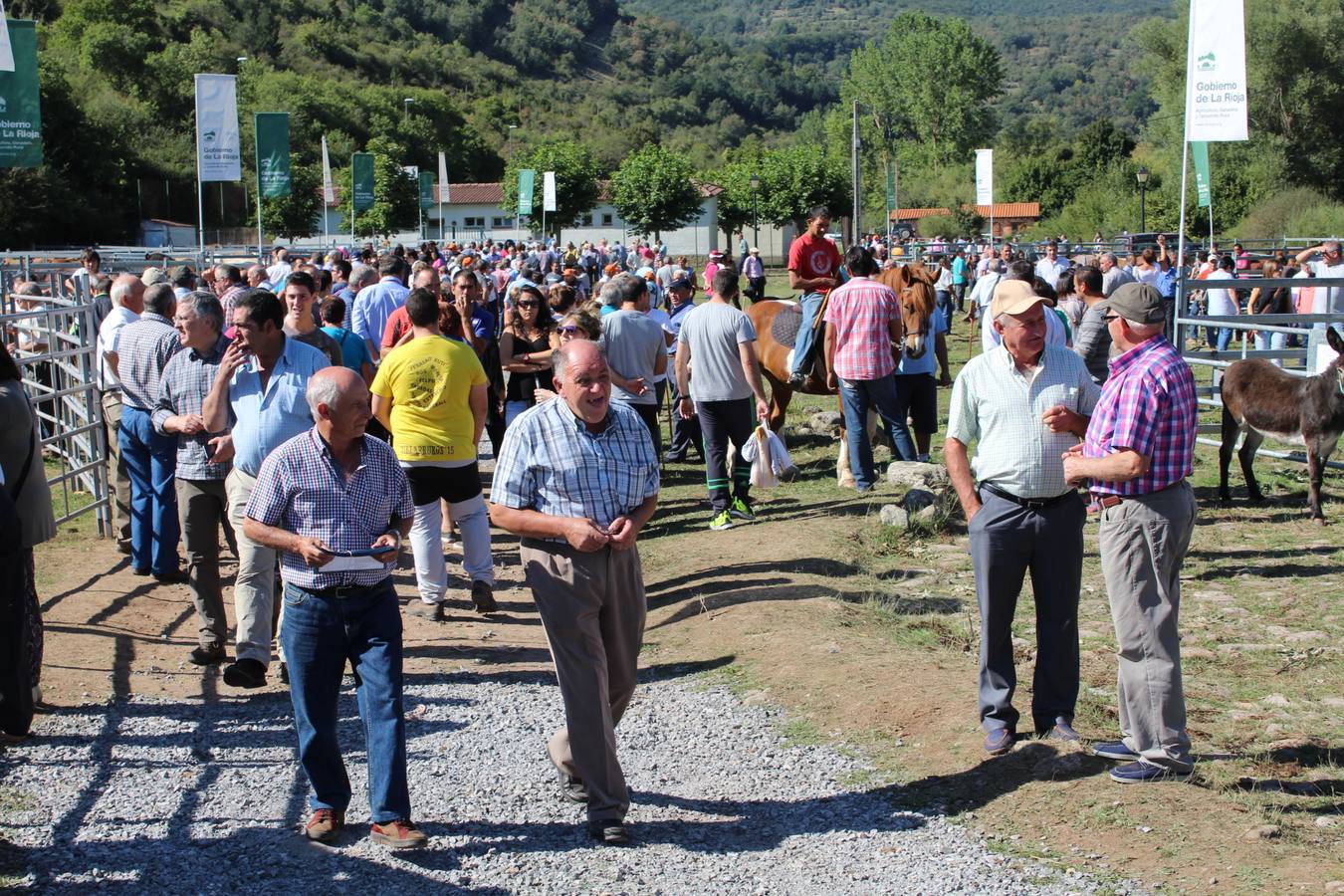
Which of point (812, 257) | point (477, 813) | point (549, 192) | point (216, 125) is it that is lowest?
point (477, 813)

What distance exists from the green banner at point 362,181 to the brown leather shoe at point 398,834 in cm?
3502

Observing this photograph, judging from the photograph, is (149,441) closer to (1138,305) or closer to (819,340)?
(819,340)

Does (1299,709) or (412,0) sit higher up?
(412,0)

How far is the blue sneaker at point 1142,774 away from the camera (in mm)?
4949

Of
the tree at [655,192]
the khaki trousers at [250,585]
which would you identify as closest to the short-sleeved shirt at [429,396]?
the khaki trousers at [250,585]

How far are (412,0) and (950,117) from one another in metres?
106

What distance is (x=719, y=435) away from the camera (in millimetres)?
10086

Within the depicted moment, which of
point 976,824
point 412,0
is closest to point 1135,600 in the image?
point 976,824

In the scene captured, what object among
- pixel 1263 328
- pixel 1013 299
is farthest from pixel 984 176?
pixel 1013 299

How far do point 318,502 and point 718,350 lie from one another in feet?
17.0

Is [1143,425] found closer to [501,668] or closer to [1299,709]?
[1299,709]

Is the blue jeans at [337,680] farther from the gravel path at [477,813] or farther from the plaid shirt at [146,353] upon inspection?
the plaid shirt at [146,353]

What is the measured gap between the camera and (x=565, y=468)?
4.69m

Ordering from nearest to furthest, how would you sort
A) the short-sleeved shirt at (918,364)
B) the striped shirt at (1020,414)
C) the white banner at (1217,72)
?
the striped shirt at (1020,414), the short-sleeved shirt at (918,364), the white banner at (1217,72)
